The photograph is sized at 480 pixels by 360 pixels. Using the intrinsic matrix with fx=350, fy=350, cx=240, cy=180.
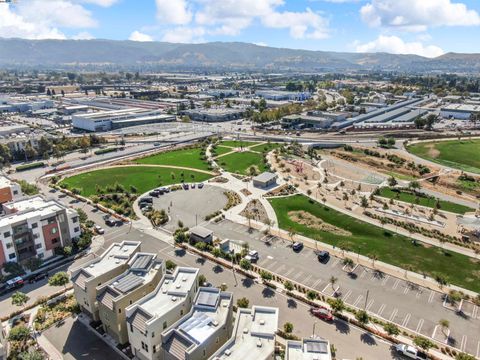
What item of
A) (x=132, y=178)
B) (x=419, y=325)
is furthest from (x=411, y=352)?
(x=132, y=178)

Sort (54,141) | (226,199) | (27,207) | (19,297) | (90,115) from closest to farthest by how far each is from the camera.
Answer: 1. (19,297)
2. (27,207)
3. (226,199)
4. (54,141)
5. (90,115)

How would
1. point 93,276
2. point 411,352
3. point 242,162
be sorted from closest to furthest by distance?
point 411,352 < point 93,276 < point 242,162

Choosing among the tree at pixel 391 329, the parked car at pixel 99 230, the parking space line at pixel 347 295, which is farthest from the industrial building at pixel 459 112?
the parked car at pixel 99 230

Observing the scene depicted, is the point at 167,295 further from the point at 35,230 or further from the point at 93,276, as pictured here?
the point at 35,230

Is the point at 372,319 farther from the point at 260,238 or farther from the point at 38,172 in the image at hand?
the point at 38,172

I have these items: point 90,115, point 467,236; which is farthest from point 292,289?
point 90,115

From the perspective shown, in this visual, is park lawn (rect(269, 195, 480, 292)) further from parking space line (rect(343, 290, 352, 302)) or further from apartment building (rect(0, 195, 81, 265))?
apartment building (rect(0, 195, 81, 265))

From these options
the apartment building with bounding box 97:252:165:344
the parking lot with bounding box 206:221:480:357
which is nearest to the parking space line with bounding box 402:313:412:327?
the parking lot with bounding box 206:221:480:357
